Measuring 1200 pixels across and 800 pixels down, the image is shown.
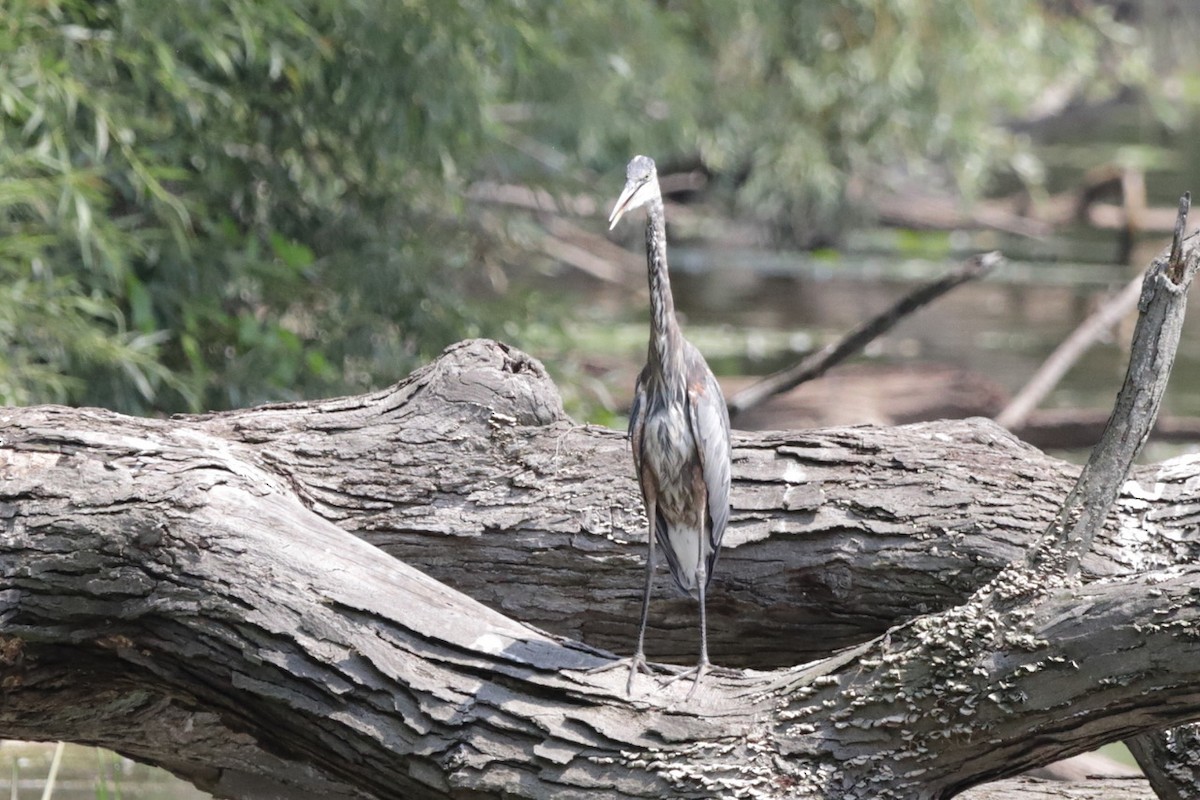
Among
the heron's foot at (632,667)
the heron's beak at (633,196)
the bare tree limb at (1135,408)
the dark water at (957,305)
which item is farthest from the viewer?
the dark water at (957,305)

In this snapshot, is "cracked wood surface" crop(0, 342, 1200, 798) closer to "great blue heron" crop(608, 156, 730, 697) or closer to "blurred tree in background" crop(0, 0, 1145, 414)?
"great blue heron" crop(608, 156, 730, 697)

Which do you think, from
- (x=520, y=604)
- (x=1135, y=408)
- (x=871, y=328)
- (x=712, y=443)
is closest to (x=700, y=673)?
(x=712, y=443)

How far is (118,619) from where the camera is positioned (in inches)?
88.4

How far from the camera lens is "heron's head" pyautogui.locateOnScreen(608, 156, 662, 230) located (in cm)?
225

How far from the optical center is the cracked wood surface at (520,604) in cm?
192

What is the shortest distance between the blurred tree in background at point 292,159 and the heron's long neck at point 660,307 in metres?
1.83

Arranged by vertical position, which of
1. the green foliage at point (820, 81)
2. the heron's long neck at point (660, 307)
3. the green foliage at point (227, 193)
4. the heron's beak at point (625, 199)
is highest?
the green foliage at point (820, 81)

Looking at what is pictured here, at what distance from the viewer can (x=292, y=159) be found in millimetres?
5199

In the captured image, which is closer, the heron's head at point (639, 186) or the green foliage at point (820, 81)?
the heron's head at point (639, 186)

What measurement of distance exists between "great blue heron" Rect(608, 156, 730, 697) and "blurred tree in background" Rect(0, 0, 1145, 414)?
181 cm

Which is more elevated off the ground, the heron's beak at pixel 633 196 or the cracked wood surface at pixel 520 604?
the heron's beak at pixel 633 196

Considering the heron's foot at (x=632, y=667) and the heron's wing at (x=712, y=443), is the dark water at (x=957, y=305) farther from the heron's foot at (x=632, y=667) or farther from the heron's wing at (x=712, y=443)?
the heron's foot at (x=632, y=667)

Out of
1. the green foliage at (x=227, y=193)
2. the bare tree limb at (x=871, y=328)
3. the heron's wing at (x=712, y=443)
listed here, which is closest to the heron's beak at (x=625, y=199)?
the heron's wing at (x=712, y=443)

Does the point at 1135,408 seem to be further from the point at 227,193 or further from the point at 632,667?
the point at 227,193
